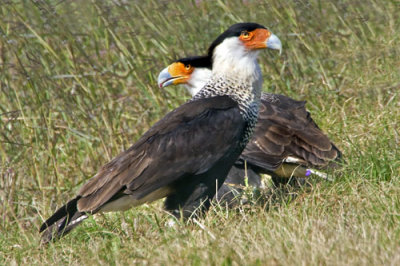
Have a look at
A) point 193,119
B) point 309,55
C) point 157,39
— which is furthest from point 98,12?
point 193,119

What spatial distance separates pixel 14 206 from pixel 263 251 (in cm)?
264

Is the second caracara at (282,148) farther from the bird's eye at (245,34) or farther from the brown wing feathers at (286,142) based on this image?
the bird's eye at (245,34)

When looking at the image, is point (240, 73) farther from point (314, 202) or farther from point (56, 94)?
point (56, 94)

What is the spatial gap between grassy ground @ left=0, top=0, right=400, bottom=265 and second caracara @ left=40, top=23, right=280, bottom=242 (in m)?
0.14

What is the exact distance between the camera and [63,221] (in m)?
4.08

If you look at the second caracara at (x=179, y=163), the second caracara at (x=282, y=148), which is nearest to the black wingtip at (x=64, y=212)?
the second caracara at (x=179, y=163)

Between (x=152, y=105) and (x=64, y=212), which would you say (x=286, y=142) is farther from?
(x=152, y=105)

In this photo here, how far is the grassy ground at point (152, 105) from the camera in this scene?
3643 millimetres

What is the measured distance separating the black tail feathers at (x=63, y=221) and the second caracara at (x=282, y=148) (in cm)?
95

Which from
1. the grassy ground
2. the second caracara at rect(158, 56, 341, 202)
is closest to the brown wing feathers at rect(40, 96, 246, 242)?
the grassy ground

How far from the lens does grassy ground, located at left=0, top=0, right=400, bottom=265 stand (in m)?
3.64

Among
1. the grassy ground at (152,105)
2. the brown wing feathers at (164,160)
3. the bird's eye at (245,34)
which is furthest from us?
the bird's eye at (245,34)

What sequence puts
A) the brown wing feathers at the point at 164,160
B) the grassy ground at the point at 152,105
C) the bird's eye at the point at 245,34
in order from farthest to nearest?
1. the bird's eye at the point at 245,34
2. the brown wing feathers at the point at 164,160
3. the grassy ground at the point at 152,105

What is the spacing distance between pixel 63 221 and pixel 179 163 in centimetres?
72
